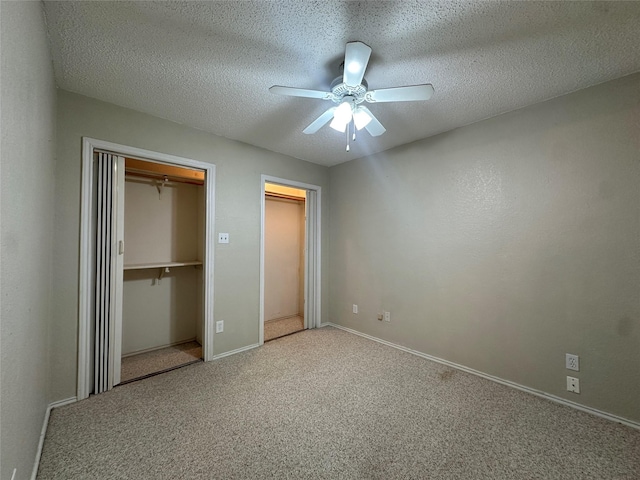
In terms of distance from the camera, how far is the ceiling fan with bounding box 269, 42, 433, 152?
1427 mm

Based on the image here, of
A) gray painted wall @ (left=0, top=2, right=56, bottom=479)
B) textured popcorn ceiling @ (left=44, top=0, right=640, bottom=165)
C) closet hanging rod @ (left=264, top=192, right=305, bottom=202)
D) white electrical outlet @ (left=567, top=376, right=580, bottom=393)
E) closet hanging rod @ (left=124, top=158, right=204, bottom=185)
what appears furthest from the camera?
closet hanging rod @ (left=264, top=192, right=305, bottom=202)

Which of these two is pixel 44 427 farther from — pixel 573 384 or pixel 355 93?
pixel 573 384

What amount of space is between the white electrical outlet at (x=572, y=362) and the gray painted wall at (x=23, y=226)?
322 centimetres

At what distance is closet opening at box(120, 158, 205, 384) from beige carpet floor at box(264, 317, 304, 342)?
90 cm

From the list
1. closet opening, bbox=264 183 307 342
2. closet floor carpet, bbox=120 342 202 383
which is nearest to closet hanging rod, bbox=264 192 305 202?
closet opening, bbox=264 183 307 342

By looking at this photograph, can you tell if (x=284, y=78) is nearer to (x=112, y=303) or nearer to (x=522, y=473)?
(x=112, y=303)

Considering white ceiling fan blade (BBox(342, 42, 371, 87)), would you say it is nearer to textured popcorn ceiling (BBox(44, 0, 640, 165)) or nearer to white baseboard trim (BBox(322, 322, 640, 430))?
textured popcorn ceiling (BBox(44, 0, 640, 165))

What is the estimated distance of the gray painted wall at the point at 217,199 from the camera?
1.98m

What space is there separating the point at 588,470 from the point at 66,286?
3.63 metres

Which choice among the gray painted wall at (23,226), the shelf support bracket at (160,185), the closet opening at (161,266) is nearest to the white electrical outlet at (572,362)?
the gray painted wall at (23,226)

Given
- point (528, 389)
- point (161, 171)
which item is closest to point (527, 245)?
point (528, 389)

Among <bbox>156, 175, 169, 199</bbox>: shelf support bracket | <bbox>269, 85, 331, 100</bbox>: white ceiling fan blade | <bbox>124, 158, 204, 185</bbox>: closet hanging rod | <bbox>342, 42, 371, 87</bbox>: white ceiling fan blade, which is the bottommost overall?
<bbox>156, 175, 169, 199</bbox>: shelf support bracket

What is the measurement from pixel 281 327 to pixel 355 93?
326cm

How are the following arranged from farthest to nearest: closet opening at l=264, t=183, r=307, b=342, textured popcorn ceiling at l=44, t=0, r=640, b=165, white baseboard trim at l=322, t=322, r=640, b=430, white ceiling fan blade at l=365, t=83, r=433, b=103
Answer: closet opening at l=264, t=183, r=307, b=342 < white baseboard trim at l=322, t=322, r=640, b=430 < white ceiling fan blade at l=365, t=83, r=433, b=103 < textured popcorn ceiling at l=44, t=0, r=640, b=165
